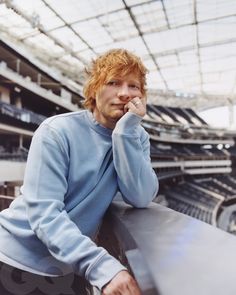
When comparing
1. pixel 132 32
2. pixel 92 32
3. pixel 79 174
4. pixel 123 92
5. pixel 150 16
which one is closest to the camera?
pixel 79 174

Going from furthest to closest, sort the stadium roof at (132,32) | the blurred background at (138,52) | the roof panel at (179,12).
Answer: the stadium roof at (132,32)
the roof panel at (179,12)
the blurred background at (138,52)

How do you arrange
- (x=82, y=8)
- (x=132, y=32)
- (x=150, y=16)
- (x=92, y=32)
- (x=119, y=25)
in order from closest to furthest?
1. (x=82, y=8)
2. (x=150, y=16)
3. (x=119, y=25)
4. (x=92, y=32)
5. (x=132, y=32)

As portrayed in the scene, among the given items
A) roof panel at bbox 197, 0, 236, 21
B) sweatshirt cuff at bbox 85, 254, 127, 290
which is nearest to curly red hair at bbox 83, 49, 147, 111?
sweatshirt cuff at bbox 85, 254, 127, 290

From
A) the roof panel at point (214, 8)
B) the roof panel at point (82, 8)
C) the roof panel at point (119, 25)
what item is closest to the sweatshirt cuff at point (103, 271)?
the roof panel at point (82, 8)

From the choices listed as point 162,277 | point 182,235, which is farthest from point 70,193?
point 162,277

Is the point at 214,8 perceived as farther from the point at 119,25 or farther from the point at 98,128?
the point at 98,128

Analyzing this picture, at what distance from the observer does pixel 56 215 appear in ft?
4.02

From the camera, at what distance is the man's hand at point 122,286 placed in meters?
0.96

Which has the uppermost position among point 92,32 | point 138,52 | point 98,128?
point 92,32

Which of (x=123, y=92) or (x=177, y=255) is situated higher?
(x=123, y=92)

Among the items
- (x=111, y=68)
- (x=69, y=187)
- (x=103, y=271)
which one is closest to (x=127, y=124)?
(x=111, y=68)

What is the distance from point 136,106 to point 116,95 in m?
0.11

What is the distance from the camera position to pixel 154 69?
30.2m

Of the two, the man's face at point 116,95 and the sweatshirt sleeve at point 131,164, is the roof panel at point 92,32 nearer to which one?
the man's face at point 116,95
